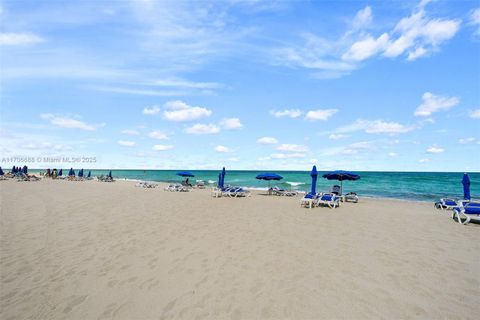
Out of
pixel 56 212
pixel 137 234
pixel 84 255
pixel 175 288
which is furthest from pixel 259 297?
pixel 56 212

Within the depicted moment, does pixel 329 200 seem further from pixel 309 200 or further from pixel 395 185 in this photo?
pixel 395 185

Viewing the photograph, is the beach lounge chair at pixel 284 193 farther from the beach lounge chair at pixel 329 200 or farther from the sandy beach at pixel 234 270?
the sandy beach at pixel 234 270

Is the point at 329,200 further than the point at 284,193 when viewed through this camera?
No

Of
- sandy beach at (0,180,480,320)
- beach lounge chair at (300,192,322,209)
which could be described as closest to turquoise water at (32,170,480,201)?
beach lounge chair at (300,192,322,209)

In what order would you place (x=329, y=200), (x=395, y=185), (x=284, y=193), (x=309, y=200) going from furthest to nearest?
(x=395, y=185)
(x=284, y=193)
(x=329, y=200)
(x=309, y=200)

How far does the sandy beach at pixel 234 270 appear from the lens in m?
4.00

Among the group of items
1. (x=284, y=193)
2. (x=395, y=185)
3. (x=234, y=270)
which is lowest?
(x=234, y=270)

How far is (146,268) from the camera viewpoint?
5453 mm

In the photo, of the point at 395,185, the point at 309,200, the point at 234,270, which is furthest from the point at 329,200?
the point at 395,185

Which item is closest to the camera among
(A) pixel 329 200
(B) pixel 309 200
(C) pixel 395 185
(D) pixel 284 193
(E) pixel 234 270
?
(E) pixel 234 270

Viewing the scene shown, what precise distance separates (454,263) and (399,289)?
237 cm

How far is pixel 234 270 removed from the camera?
5.26 m

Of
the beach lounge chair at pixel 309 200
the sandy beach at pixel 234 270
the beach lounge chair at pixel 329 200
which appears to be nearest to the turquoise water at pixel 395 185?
the beach lounge chair at pixel 309 200

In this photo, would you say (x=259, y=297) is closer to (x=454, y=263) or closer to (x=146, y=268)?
(x=146, y=268)
